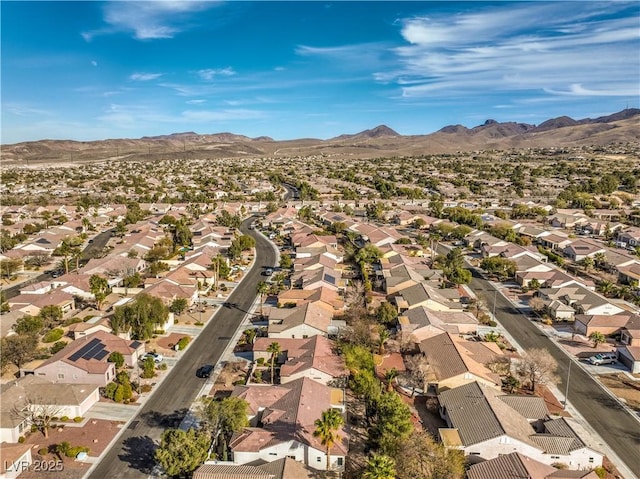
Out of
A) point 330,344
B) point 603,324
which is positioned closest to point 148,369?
point 330,344

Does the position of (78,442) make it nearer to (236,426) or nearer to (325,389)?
(236,426)

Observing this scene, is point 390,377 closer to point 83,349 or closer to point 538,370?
point 538,370

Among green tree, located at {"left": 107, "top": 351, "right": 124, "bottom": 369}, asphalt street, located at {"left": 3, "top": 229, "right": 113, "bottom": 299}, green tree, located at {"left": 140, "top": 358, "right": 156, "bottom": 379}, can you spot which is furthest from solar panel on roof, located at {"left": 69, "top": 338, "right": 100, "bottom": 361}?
asphalt street, located at {"left": 3, "top": 229, "right": 113, "bottom": 299}

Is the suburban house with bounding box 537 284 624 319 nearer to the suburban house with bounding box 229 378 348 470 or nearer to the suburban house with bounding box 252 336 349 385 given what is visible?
the suburban house with bounding box 252 336 349 385

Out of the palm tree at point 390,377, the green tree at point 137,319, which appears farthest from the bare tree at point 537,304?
the green tree at point 137,319

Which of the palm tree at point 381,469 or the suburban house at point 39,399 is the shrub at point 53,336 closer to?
the suburban house at point 39,399

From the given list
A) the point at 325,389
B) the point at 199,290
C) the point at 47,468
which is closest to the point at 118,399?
the point at 47,468
